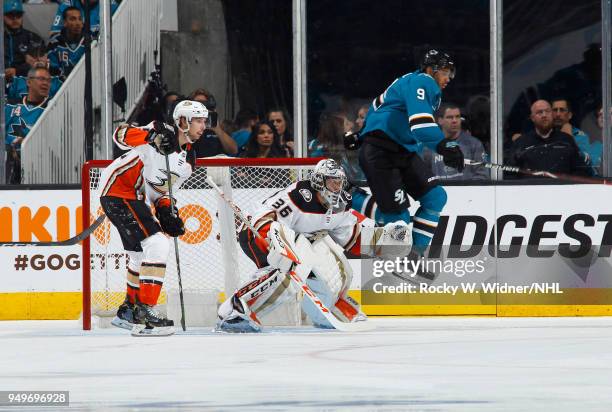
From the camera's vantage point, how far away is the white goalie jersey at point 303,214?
318 inches

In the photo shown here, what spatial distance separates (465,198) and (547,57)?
107 centimetres

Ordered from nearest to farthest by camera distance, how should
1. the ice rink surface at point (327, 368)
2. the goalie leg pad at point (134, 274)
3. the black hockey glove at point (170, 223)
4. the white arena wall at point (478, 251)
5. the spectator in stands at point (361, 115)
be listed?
the ice rink surface at point (327, 368), the black hockey glove at point (170, 223), the goalie leg pad at point (134, 274), the white arena wall at point (478, 251), the spectator in stands at point (361, 115)

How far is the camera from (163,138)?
7.71 meters

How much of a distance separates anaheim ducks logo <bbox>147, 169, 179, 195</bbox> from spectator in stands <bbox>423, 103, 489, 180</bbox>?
2.16 metres

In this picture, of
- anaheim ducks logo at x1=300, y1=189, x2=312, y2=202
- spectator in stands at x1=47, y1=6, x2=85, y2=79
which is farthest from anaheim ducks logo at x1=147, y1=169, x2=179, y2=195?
spectator in stands at x1=47, y1=6, x2=85, y2=79

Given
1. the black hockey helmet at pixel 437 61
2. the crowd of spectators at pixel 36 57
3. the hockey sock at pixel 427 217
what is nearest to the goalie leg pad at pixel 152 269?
the hockey sock at pixel 427 217

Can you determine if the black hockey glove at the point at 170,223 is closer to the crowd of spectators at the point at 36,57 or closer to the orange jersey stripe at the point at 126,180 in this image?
the orange jersey stripe at the point at 126,180

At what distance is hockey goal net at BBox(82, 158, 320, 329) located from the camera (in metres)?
8.54

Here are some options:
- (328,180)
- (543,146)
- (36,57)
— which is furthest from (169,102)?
(543,146)

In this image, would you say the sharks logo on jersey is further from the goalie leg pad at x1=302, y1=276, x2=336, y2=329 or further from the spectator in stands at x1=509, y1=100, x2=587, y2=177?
the spectator in stands at x1=509, y1=100, x2=587, y2=177

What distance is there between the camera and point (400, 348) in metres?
7.06

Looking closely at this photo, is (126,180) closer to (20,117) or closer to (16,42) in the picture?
(20,117)

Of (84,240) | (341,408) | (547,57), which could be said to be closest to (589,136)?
(547,57)

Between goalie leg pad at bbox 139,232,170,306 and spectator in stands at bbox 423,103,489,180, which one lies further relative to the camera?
spectator in stands at bbox 423,103,489,180
